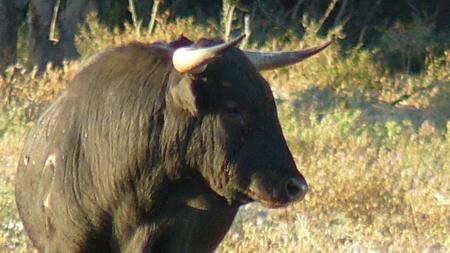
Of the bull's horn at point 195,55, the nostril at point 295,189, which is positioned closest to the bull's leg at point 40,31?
the bull's horn at point 195,55

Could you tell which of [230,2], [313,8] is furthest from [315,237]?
[313,8]

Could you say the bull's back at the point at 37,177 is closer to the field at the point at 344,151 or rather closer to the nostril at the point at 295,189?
the nostril at the point at 295,189

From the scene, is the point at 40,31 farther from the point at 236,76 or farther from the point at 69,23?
the point at 236,76

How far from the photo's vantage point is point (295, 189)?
5000 mm

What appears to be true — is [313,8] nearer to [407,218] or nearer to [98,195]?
[407,218]

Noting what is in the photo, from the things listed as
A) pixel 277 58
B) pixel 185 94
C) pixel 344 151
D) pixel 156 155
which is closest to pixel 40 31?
pixel 344 151

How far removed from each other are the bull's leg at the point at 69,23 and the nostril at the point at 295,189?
38.5 ft

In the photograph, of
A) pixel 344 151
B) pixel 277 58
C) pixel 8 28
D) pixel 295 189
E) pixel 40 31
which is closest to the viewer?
pixel 295 189

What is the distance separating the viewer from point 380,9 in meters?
22.0

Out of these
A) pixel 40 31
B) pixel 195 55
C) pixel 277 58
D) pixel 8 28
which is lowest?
pixel 40 31

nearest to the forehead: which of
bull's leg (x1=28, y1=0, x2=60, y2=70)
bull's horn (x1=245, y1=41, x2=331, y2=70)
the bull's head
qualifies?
the bull's head

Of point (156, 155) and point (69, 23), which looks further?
point (69, 23)

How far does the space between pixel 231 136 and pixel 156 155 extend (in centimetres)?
30

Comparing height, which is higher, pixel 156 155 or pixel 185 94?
pixel 185 94
